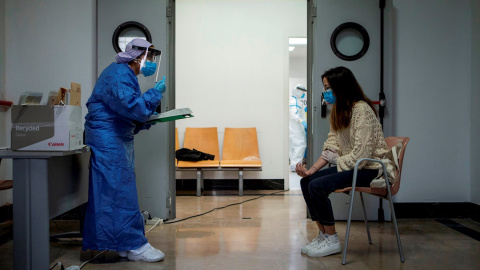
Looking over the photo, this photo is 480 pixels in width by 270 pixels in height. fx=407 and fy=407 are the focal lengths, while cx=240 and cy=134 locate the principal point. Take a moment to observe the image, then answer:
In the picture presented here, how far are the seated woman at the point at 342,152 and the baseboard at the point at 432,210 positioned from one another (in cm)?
139

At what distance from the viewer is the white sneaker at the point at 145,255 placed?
245 centimetres

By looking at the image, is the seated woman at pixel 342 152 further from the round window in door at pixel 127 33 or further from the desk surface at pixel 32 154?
the round window in door at pixel 127 33

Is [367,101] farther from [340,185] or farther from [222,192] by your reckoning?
[222,192]

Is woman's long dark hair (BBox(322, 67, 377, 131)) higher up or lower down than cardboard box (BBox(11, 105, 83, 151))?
higher up

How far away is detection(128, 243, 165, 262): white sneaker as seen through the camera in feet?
8.04

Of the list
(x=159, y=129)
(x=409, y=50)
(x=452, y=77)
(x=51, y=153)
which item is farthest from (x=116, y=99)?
(x=452, y=77)

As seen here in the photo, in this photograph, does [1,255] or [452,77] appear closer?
[1,255]

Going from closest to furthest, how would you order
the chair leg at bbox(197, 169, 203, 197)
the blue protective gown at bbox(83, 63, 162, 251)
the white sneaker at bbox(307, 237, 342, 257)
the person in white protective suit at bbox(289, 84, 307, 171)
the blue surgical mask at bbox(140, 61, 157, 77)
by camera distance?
the blue protective gown at bbox(83, 63, 162, 251) < the white sneaker at bbox(307, 237, 342, 257) < the blue surgical mask at bbox(140, 61, 157, 77) < the chair leg at bbox(197, 169, 203, 197) < the person in white protective suit at bbox(289, 84, 307, 171)

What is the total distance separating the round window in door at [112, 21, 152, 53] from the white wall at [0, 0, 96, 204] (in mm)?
220

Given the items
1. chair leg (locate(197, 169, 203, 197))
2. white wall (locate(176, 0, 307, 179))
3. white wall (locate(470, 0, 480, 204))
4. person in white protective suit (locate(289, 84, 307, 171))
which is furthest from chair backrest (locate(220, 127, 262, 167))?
white wall (locate(470, 0, 480, 204))

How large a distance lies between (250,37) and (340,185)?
3570 mm

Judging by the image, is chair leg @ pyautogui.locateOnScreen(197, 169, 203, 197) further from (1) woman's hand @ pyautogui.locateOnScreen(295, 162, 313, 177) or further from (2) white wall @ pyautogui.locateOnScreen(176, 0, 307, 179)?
(1) woman's hand @ pyautogui.locateOnScreen(295, 162, 313, 177)

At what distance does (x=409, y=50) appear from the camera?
374cm

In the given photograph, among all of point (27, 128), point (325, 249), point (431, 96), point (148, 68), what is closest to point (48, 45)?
point (148, 68)
